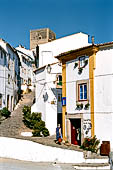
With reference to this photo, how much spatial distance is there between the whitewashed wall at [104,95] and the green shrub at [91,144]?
37 centimetres

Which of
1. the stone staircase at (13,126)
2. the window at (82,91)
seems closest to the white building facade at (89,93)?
the window at (82,91)

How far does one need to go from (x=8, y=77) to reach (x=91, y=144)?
17.0 m

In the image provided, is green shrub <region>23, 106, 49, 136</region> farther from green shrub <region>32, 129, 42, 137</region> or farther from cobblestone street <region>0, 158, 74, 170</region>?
cobblestone street <region>0, 158, 74, 170</region>

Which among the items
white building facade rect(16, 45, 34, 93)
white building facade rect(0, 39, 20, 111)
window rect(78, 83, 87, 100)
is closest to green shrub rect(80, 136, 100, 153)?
window rect(78, 83, 87, 100)

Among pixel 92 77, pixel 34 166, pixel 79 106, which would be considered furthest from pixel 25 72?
pixel 34 166

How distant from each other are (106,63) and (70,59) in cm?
359

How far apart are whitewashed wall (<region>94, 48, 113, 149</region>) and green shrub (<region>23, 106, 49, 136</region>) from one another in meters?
6.41

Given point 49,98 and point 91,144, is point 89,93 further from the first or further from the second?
point 49,98

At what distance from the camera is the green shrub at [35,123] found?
2308 centimetres

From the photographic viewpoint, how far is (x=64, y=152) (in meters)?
16.5

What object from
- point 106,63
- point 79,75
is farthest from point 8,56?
point 106,63

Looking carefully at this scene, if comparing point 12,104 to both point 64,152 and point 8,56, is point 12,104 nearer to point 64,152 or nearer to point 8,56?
point 8,56

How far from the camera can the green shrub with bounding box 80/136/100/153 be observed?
17.7 m

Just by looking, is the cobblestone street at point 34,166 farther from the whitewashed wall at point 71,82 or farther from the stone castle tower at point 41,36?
the stone castle tower at point 41,36
